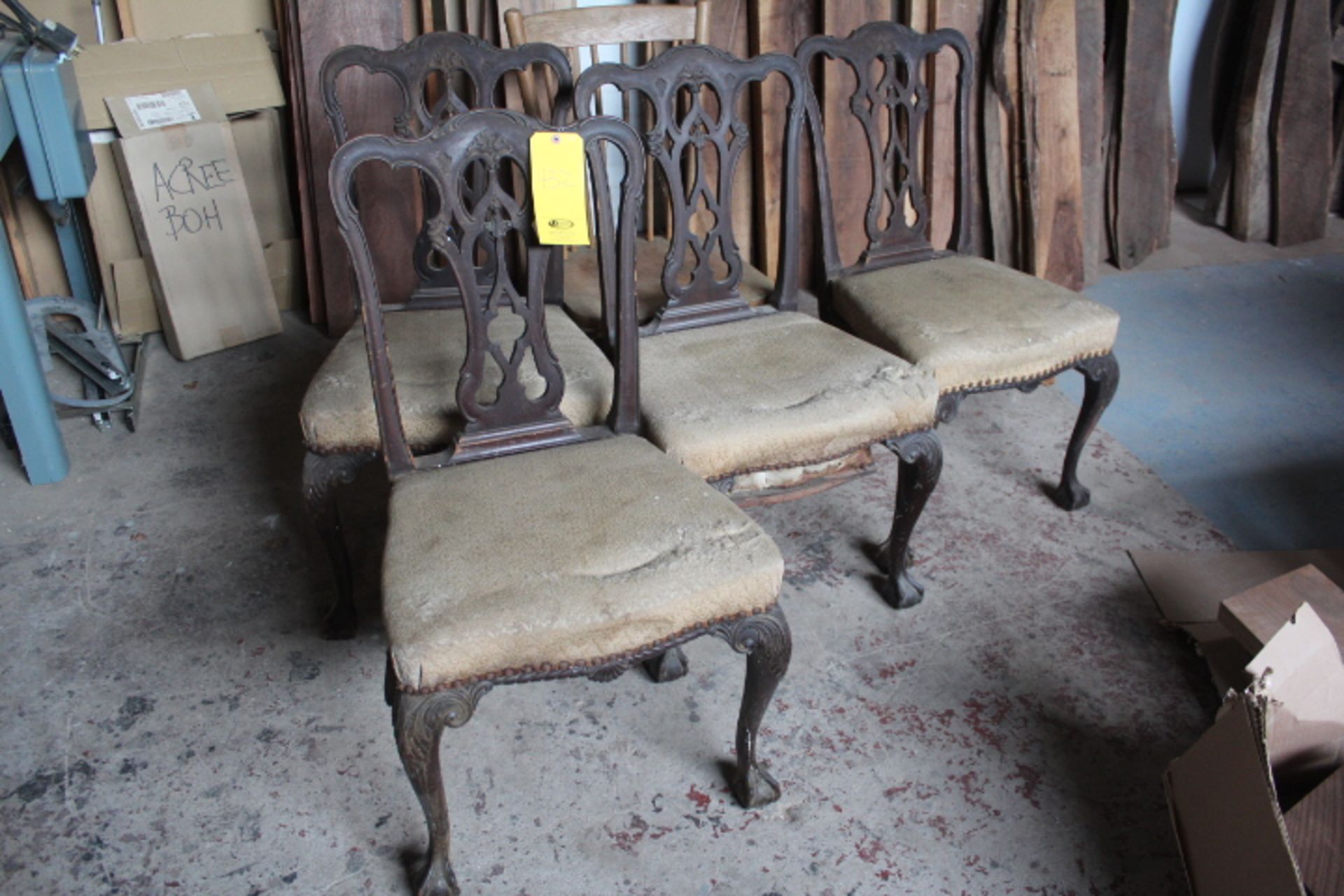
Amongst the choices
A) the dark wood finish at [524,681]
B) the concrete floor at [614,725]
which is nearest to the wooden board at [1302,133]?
the concrete floor at [614,725]

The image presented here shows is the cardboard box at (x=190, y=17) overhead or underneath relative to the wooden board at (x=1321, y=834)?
overhead

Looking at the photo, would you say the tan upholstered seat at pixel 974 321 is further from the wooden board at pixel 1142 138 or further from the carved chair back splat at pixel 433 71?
the wooden board at pixel 1142 138

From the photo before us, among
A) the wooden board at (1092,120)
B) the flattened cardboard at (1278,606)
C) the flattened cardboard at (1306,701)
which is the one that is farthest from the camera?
the wooden board at (1092,120)

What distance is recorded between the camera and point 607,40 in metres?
2.46

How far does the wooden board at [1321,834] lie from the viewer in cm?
134

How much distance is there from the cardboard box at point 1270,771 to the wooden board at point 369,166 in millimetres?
2311

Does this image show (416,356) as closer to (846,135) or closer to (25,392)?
(25,392)

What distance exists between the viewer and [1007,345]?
2.17 m

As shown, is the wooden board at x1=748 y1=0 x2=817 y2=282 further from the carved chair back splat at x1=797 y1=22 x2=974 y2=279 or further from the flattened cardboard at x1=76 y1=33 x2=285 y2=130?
the flattened cardboard at x1=76 y1=33 x2=285 y2=130

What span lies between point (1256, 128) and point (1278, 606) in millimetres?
2816

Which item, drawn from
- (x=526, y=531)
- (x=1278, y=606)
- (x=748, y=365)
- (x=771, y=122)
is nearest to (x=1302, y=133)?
(x=771, y=122)

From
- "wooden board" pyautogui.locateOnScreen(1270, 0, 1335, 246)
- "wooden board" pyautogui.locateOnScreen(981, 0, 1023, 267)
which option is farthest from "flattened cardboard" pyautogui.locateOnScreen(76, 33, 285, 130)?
"wooden board" pyautogui.locateOnScreen(1270, 0, 1335, 246)

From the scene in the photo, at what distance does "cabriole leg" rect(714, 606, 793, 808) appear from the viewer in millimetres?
1550

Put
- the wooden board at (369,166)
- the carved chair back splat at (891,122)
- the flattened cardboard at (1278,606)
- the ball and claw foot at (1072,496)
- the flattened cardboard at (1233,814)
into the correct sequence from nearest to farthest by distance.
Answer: the flattened cardboard at (1233,814) → the flattened cardboard at (1278,606) → the carved chair back splat at (891,122) → the ball and claw foot at (1072,496) → the wooden board at (369,166)
